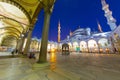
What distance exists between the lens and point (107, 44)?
32125mm

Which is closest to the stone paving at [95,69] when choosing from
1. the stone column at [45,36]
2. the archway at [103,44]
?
the stone column at [45,36]

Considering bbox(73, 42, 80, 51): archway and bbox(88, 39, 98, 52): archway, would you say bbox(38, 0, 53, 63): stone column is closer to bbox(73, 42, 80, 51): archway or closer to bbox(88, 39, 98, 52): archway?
bbox(88, 39, 98, 52): archway

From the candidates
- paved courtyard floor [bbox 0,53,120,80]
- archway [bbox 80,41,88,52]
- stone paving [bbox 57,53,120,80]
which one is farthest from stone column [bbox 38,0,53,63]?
archway [bbox 80,41,88,52]

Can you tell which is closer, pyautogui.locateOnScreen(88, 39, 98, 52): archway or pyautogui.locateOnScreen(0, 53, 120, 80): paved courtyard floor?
pyautogui.locateOnScreen(0, 53, 120, 80): paved courtyard floor

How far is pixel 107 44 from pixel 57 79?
34802 millimetres

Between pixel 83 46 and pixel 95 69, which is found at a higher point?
pixel 83 46

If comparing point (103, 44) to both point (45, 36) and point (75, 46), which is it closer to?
point (75, 46)

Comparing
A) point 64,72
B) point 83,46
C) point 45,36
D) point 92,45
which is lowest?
point 64,72

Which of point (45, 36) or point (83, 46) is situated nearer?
point (45, 36)

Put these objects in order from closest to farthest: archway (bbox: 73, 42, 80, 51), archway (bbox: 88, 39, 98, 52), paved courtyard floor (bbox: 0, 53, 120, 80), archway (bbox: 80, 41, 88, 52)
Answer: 1. paved courtyard floor (bbox: 0, 53, 120, 80)
2. archway (bbox: 88, 39, 98, 52)
3. archway (bbox: 80, 41, 88, 52)
4. archway (bbox: 73, 42, 80, 51)

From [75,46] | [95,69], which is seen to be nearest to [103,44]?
[75,46]

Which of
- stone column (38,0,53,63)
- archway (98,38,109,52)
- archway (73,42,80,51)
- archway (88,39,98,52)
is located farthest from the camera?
archway (73,42,80,51)

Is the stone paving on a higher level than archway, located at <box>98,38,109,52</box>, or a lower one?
lower

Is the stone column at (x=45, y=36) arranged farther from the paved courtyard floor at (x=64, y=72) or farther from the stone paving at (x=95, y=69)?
the stone paving at (x=95, y=69)
